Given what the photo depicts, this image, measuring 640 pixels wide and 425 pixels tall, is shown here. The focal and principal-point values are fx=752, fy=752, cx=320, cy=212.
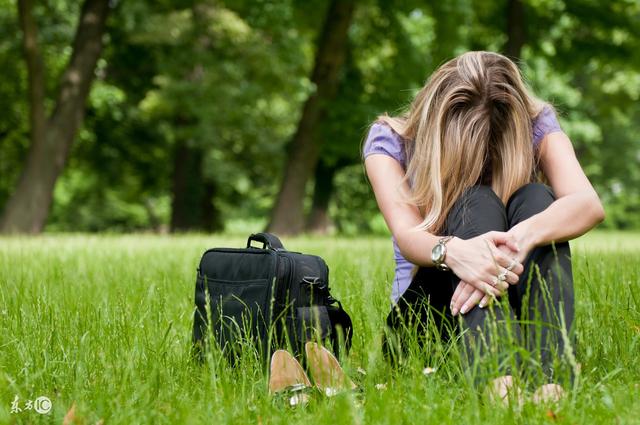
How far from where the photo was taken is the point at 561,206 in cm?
281

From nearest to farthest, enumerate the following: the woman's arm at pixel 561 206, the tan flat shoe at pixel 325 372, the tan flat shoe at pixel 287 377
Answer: the tan flat shoe at pixel 325 372
the tan flat shoe at pixel 287 377
the woman's arm at pixel 561 206

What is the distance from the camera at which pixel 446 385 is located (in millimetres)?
2369

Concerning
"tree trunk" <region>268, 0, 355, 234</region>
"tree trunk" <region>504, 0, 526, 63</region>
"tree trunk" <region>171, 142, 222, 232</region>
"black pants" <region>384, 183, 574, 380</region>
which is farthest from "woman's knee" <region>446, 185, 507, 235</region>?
"tree trunk" <region>171, 142, 222, 232</region>

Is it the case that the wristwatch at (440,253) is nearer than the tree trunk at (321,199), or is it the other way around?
the wristwatch at (440,253)

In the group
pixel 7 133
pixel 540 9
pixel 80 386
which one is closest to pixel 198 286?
pixel 80 386

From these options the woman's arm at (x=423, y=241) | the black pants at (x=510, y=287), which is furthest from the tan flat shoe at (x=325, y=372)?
the woman's arm at (x=423, y=241)

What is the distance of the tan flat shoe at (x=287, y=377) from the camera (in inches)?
89.4

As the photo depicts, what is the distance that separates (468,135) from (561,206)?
463 millimetres

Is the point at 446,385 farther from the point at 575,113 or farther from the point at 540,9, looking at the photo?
the point at 575,113

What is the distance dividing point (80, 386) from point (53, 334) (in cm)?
58

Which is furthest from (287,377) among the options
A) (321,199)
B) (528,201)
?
(321,199)

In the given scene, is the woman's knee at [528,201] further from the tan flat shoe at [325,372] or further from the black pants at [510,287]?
the tan flat shoe at [325,372]

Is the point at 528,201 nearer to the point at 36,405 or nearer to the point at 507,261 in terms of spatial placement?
the point at 507,261

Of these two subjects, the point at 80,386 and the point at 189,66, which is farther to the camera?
Answer: the point at 189,66
